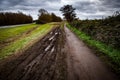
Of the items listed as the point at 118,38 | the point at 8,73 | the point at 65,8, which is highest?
the point at 65,8

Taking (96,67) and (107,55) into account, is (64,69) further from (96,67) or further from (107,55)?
(107,55)

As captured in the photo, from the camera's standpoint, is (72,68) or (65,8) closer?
(72,68)

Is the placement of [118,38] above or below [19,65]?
above

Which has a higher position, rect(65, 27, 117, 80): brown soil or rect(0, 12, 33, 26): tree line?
rect(0, 12, 33, 26): tree line

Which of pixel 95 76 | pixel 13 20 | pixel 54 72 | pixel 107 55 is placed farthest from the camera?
pixel 13 20

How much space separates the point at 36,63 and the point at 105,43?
6190 millimetres

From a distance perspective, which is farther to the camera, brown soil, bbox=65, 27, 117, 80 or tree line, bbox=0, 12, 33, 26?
tree line, bbox=0, 12, 33, 26

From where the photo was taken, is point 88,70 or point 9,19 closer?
point 88,70

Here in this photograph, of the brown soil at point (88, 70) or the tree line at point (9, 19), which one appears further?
the tree line at point (9, 19)

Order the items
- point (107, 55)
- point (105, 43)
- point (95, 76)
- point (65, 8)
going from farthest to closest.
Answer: point (65, 8), point (105, 43), point (107, 55), point (95, 76)

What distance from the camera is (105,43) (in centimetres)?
1075

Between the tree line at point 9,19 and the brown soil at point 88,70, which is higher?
the tree line at point 9,19

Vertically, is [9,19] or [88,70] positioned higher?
[9,19]

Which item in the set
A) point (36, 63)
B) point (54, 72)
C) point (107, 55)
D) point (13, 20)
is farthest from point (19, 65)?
A: point (13, 20)
